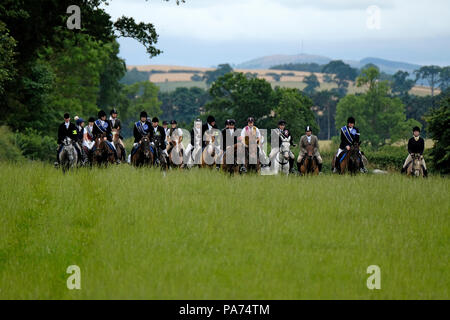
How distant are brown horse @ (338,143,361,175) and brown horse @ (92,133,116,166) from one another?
27.6 ft

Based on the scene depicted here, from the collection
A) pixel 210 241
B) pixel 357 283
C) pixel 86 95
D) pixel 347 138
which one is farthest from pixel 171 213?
pixel 86 95

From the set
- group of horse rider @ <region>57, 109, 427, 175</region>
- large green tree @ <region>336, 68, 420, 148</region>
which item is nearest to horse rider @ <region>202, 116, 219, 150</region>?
group of horse rider @ <region>57, 109, 427, 175</region>

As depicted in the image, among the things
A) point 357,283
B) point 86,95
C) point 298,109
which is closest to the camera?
point 357,283

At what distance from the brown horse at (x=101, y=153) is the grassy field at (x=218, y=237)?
347cm

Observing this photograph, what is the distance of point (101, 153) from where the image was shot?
74.5 ft

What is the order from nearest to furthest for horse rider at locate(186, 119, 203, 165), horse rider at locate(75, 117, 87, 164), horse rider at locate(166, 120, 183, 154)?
horse rider at locate(75, 117, 87, 164) → horse rider at locate(186, 119, 203, 165) → horse rider at locate(166, 120, 183, 154)

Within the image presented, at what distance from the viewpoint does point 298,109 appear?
79.8m

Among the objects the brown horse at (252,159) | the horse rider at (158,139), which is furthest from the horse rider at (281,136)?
the horse rider at (158,139)

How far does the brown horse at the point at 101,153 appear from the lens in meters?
22.6

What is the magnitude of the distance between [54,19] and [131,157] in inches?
350

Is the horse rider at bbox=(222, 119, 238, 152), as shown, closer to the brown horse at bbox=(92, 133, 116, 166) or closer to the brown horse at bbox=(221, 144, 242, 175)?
the brown horse at bbox=(221, 144, 242, 175)

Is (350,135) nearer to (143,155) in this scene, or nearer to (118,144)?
(143,155)

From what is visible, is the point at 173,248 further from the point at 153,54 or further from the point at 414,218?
the point at 153,54

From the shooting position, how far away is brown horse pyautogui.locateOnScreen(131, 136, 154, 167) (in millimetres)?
21578
